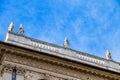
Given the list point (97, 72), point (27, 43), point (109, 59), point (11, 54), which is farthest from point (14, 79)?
point (109, 59)

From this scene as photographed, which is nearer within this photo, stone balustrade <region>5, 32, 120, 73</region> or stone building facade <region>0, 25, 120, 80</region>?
stone building facade <region>0, 25, 120, 80</region>

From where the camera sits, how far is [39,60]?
998 inches

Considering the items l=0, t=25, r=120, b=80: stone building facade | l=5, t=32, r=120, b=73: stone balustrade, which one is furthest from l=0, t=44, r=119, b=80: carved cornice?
l=5, t=32, r=120, b=73: stone balustrade

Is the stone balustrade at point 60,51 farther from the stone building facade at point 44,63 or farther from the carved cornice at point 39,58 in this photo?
the carved cornice at point 39,58

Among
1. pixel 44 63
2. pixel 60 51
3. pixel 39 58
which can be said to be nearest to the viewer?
pixel 39 58

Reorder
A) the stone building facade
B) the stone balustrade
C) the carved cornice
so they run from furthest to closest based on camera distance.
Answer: the stone balustrade
the carved cornice
the stone building facade

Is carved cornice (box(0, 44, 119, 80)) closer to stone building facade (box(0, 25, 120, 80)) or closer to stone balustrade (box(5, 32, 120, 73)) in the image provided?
stone building facade (box(0, 25, 120, 80))

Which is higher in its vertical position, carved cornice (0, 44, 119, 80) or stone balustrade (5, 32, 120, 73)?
stone balustrade (5, 32, 120, 73)

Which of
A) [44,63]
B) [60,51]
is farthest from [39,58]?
[60,51]

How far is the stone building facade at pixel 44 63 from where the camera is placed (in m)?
24.3

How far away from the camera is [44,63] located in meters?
25.5

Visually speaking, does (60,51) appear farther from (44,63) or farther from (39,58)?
(39,58)

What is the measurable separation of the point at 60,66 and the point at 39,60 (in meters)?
1.93

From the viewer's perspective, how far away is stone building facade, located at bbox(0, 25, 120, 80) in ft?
79.7
